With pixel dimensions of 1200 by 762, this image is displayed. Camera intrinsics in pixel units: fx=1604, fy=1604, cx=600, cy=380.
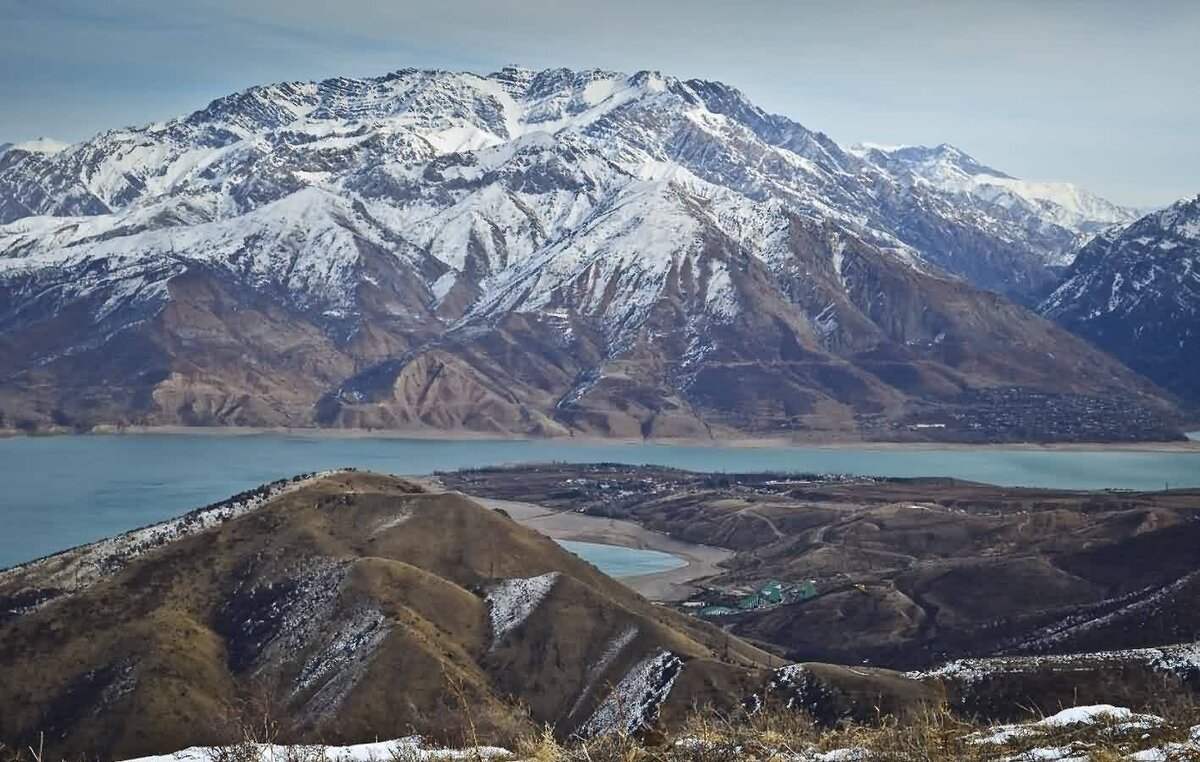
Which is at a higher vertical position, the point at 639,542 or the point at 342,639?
the point at 342,639

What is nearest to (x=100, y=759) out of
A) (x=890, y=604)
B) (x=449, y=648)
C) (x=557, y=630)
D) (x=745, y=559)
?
(x=449, y=648)

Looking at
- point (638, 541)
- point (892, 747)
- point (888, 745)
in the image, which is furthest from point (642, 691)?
point (638, 541)

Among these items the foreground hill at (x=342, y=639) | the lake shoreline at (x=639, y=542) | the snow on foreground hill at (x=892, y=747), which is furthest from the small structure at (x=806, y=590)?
the snow on foreground hill at (x=892, y=747)

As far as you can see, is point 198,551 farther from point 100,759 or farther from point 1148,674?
point 1148,674

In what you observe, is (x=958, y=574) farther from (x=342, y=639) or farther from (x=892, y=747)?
(x=892, y=747)

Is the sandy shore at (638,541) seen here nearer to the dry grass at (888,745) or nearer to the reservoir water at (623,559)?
the reservoir water at (623,559)
